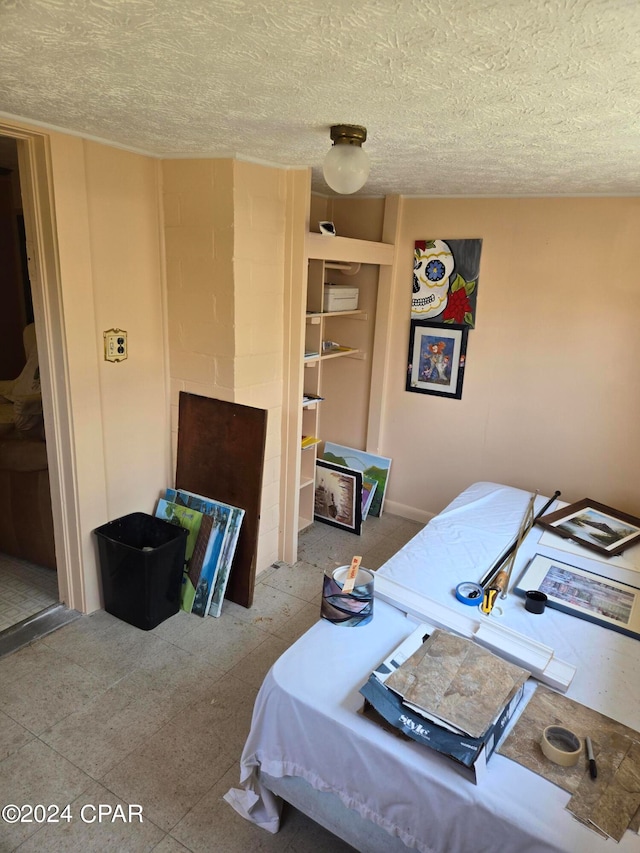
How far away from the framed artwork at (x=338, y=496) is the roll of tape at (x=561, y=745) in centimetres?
236

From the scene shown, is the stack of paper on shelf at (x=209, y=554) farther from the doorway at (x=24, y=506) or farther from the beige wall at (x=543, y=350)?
the beige wall at (x=543, y=350)

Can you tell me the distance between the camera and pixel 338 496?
378 centimetres

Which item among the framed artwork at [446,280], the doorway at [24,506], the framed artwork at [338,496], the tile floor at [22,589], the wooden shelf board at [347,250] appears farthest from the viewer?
the framed artwork at [338,496]

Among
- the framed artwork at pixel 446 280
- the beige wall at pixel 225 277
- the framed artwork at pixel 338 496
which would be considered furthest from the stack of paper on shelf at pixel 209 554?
the framed artwork at pixel 446 280

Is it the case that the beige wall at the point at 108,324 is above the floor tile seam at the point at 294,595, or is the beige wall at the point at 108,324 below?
above

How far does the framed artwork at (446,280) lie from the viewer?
11.0 feet

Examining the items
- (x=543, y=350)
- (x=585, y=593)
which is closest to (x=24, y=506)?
(x=585, y=593)

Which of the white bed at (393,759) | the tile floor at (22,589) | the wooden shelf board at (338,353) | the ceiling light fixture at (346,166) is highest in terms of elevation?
the ceiling light fixture at (346,166)

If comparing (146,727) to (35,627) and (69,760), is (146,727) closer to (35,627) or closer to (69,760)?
(69,760)

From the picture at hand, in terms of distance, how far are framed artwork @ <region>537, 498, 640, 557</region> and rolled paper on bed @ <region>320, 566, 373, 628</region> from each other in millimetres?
1169

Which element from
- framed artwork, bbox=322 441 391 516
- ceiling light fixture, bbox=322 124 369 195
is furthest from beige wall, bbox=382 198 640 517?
ceiling light fixture, bbox=322 124 369 195

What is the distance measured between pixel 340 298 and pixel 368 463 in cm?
120

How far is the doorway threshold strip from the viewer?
2477mm

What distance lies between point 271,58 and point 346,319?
8.99 feet
